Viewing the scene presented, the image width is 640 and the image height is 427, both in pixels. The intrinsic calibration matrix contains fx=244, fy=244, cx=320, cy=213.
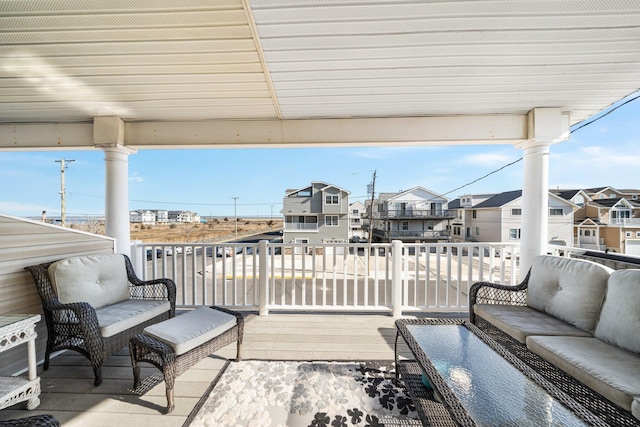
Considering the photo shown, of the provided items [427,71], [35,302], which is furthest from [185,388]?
[427,71]

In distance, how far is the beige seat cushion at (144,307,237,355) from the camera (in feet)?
5.21

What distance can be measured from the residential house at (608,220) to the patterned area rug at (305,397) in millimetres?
3614

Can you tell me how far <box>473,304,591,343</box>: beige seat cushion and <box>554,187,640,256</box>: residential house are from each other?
2230 millimetres

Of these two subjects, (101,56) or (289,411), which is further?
(101,56)

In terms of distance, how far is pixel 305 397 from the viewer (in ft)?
5.36

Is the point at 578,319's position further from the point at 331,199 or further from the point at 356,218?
the point at 356,218

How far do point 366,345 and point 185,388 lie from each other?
59.1 inches

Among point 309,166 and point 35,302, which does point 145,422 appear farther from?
point 309,166

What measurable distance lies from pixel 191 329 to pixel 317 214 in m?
16.7

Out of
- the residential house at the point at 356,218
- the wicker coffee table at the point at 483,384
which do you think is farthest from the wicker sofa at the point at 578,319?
the residential house at the point at 356,218

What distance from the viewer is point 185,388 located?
174 cm

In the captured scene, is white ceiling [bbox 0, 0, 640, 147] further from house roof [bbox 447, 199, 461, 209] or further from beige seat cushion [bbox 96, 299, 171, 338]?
house roof [bbox 447, 199, 461, 209]

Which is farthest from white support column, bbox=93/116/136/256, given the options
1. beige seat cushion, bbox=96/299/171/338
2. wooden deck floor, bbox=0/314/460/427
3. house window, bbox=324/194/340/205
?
house window, bbox=324/194/340/205

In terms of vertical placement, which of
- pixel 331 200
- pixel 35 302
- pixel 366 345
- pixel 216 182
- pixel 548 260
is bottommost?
pixel 366 345
